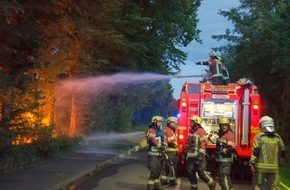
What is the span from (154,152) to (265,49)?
14.6m

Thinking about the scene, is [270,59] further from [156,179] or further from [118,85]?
[156,179]

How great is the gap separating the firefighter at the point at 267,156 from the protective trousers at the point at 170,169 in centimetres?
336

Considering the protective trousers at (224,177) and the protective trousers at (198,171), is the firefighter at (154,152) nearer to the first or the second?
the protective trousers at (198,171)

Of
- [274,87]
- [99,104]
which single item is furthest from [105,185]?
[274,87]

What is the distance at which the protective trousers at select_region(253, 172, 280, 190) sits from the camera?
837 centimetres

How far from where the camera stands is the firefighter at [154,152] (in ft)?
33.8

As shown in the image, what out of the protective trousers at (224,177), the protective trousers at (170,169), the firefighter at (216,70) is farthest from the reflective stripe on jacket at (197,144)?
the firefighter at (216,70)

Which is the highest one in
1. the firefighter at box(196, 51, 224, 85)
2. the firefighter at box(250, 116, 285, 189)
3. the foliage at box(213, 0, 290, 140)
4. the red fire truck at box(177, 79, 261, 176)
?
the foliage at box(213, 0, 290, 140)

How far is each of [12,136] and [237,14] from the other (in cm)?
1951

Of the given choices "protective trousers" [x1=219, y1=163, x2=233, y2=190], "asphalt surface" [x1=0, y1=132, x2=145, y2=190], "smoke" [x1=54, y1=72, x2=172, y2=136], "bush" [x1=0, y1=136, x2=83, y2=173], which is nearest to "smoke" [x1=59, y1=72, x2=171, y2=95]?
"smoke" [x1=54, y1=72, x2=172, y2=136]

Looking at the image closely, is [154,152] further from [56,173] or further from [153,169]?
[56,173]

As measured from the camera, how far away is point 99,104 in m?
25.5

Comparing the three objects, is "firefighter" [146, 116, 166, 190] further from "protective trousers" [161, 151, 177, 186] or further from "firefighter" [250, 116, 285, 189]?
"firefighter" [250, 116, 285, 189]

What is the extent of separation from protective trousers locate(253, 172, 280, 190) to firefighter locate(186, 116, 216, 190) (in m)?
1.85
